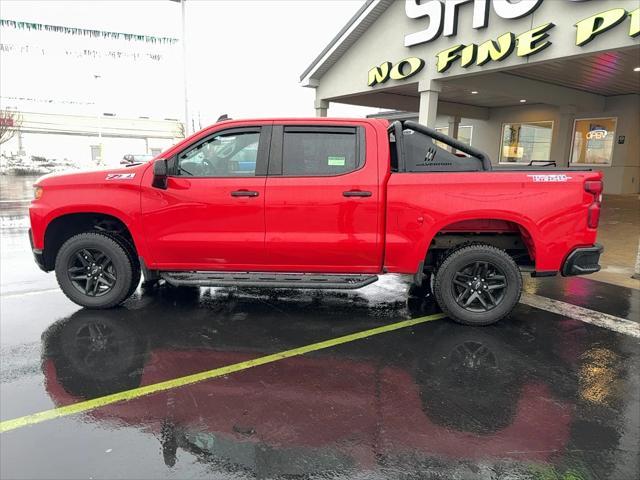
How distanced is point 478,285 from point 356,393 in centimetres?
203

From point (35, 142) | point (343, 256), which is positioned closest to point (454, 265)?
point (343, 256)

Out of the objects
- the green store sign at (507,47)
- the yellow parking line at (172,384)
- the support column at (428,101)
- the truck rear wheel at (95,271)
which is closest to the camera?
the yellow parking line at (172,384)

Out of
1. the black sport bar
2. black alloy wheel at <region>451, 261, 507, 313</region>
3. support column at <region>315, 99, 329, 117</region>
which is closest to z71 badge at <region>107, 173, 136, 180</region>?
the black sport bar

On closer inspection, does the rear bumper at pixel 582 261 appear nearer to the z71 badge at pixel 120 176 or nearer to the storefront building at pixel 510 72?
the z71 badge at pixel 120 176

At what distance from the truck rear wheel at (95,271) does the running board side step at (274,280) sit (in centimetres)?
52

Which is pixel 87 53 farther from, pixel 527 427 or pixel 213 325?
pixel 527 427

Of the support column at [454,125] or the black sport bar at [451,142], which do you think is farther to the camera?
the support column at [454,125]

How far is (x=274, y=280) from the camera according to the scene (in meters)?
4.70

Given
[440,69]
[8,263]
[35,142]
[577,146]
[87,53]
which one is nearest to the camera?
[8,263]

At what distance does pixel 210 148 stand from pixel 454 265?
9.04 feet

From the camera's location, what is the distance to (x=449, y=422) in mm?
3021

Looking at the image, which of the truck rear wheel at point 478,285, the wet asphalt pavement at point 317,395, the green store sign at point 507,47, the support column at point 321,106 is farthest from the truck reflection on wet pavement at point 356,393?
the support column at point 321,106

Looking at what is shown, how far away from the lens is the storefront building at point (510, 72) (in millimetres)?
10469

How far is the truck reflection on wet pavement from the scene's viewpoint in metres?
2.65
